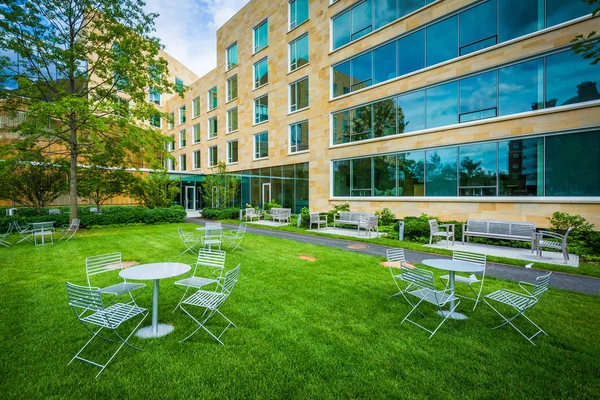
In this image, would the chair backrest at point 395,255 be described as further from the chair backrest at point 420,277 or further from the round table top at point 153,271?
the round table top at point 153,271

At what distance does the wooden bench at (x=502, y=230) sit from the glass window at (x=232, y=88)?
24.4 meters

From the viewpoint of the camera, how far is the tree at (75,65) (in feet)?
43.8

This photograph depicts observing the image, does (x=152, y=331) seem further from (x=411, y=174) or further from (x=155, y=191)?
(x=155, y=191)

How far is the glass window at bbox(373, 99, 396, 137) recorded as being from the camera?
1591cm

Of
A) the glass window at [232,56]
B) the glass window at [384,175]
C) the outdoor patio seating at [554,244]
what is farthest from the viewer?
the glass window at [232,56]

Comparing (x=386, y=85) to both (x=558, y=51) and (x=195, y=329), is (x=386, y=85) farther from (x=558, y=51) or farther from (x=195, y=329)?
(x=195, y=329)

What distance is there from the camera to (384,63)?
646 inches

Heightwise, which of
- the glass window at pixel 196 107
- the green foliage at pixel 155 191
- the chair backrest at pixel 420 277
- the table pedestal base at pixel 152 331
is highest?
the glass window at pixel 196 107

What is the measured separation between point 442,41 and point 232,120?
65.6ft

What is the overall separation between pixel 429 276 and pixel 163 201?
19897 mm

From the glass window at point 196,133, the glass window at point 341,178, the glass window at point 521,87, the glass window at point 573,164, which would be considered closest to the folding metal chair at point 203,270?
the glass window at point 341,178

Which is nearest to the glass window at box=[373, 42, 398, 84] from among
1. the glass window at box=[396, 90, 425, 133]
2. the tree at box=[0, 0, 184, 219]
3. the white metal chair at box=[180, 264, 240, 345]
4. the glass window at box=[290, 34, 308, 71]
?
the glass window at box=[396, 90, 425, 133]

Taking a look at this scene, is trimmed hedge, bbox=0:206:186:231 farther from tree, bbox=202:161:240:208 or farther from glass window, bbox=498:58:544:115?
glass window, bbox=498:58:544:115

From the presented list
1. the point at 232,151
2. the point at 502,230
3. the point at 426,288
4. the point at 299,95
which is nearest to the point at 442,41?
the point at 502,230
